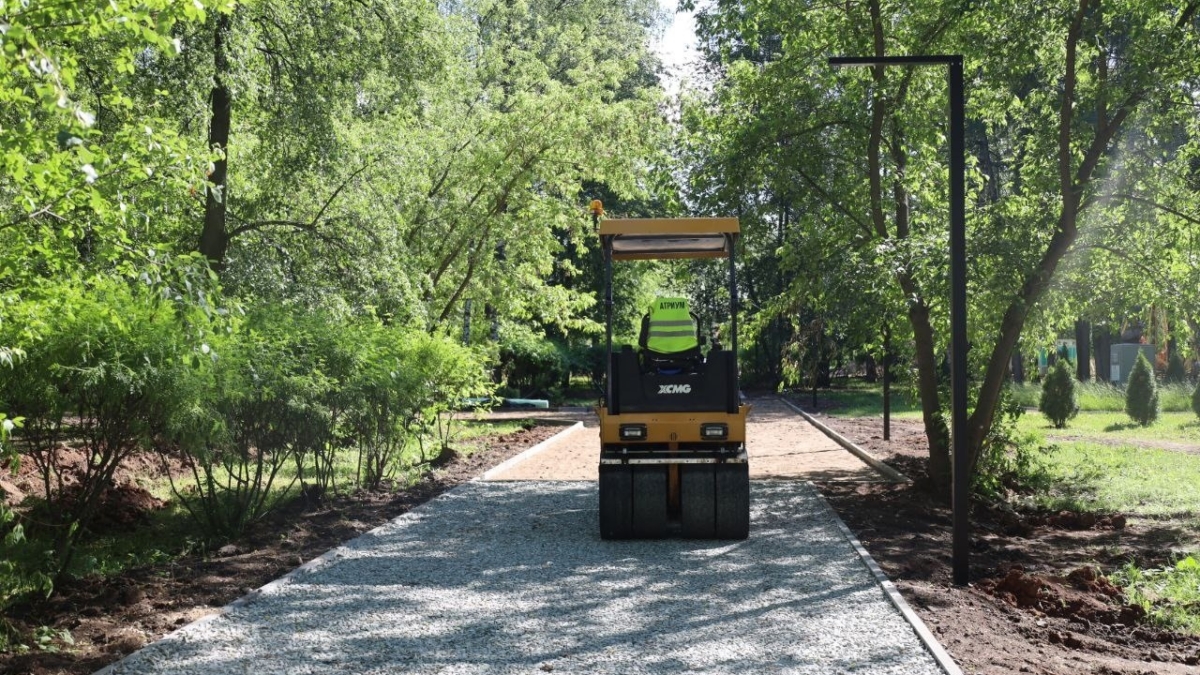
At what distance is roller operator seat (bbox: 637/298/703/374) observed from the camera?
11859 mm

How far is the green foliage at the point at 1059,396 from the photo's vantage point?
85.5 ft

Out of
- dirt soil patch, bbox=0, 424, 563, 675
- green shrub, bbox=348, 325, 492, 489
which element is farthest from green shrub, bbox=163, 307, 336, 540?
green shrub, bbox=348, 325, 492, 489

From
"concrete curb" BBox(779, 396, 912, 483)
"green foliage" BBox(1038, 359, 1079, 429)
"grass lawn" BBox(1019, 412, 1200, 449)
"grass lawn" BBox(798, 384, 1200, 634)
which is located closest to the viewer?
"grass lawn" BBox(798, 384, 1200, 634)

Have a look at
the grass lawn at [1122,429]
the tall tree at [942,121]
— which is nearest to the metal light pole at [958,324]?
the tall tree at [942,121]

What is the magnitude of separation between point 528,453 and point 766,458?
13.6ft

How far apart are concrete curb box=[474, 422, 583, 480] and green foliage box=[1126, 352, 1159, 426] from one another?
1262 centimetres

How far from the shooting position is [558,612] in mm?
8438

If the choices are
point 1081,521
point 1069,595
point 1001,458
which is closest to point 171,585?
point 1069,595

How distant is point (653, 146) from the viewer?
85.0 feet

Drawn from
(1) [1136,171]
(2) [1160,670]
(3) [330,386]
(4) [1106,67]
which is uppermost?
(4) [1106,67]

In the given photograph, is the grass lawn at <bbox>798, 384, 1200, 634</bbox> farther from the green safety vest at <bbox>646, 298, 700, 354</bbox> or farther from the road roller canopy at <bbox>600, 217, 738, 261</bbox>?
the road roller canopy at <bbox>600, 217, 738, 261</bbox>

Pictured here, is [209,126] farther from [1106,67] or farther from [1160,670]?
[1160,670]

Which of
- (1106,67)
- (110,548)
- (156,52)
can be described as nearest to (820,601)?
(110,548)

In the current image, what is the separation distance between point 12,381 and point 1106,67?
11845 millimetres
